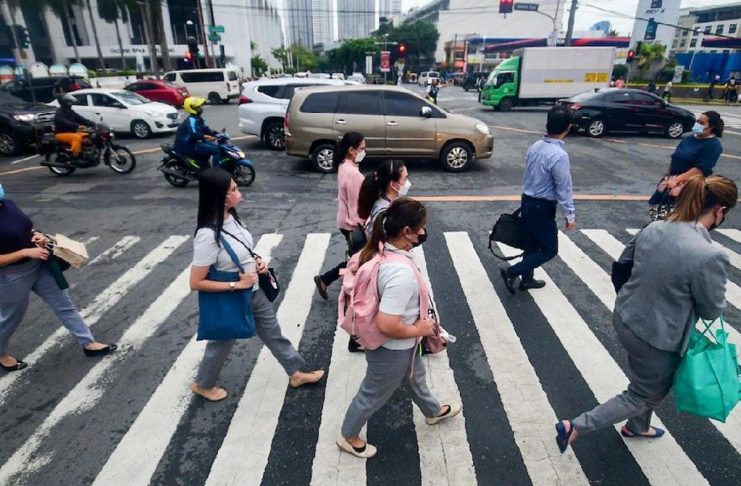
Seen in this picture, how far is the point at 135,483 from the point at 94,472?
0.32 meters

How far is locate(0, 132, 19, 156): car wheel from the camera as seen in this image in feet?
39.5

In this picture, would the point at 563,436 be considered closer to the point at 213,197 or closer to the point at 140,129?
the point at 213,197

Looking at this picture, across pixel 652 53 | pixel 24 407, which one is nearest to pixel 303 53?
pixel 652 53

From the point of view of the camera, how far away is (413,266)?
2256 millimetres

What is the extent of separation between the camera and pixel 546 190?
168 inches

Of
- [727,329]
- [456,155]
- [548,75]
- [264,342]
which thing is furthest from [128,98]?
[548,75]

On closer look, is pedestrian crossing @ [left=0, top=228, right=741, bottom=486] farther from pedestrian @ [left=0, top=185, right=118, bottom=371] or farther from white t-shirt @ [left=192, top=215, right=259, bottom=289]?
white t-shirt @ [left=192, top=215, right=259, bottom=289]

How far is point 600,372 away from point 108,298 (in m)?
5.25

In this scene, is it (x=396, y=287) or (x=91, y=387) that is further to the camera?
(x=91, y=387)

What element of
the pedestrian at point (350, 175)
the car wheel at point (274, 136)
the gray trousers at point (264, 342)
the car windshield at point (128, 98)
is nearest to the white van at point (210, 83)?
the car windshield at point (128, 98)

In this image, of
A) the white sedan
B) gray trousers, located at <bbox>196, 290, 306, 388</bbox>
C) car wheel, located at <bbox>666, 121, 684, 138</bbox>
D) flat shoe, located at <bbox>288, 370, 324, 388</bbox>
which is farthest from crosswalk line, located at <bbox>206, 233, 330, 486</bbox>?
car wheel, located at <bbox>666, 121, 684, 138</bbox>

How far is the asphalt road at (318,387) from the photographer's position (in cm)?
277

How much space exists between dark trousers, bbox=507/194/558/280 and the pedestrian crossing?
1.64 feet

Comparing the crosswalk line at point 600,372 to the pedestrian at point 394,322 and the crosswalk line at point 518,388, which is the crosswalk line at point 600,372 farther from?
the pedestrian at point 394,322
